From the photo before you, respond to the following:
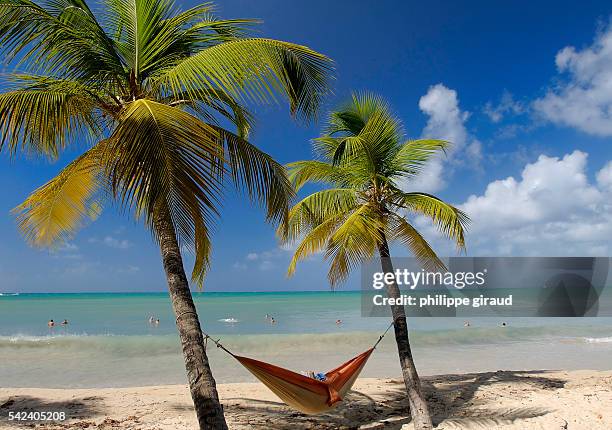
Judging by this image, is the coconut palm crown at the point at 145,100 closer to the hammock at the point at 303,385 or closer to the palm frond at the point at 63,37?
the palm frond at the point at 63,37

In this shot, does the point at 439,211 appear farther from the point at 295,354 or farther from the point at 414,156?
the point at 295,354

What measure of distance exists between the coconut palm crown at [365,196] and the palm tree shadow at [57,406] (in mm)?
2812

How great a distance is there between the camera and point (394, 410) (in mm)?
5352

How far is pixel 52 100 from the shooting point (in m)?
2.59

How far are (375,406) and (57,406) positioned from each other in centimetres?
381

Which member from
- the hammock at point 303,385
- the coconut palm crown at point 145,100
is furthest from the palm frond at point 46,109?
the hammock at point 303,385

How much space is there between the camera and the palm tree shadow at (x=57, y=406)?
5018mm

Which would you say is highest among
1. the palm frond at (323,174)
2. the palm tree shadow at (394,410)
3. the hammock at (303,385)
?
the palm frond at (323,174)

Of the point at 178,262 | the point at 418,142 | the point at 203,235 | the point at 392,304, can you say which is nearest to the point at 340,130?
the point at 418,142

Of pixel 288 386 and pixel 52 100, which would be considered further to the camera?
pixel 288 386

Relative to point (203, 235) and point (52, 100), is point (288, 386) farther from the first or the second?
point (52, 100)

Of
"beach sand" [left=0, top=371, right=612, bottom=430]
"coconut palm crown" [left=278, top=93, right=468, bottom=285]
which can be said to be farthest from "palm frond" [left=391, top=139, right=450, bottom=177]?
"beach sand" [left=0, top=371, right=612, bottom=430]

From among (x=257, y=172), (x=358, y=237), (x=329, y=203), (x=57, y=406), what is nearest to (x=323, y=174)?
(x=329, y=203)

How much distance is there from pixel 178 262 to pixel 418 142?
306 centimetres
